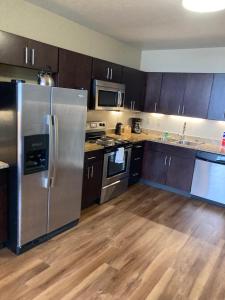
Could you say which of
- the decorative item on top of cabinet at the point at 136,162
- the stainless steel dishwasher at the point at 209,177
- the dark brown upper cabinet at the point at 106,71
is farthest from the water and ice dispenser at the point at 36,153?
the stainless steel dishwasher at the point at 209,177

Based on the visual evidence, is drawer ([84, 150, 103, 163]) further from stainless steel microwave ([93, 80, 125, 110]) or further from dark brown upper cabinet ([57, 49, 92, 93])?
dark brown upper cabinet ([57, 49, 92, 93])

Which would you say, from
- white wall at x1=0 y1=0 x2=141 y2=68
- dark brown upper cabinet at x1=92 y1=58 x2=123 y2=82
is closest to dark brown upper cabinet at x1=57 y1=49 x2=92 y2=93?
dark brown upper cabinet at x1=92 y1=58 x2=123 y2=82

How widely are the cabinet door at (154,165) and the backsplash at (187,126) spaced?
2.31 ft

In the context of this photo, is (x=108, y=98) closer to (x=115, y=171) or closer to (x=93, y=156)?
(x=93, y=156)

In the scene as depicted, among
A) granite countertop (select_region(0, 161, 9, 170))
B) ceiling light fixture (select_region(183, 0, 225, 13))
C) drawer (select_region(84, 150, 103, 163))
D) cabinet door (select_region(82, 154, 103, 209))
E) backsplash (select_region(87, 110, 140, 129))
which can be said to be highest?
ceiling light fixture (select_region(183, 0, 225, 13))

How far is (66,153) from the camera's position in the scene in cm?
266

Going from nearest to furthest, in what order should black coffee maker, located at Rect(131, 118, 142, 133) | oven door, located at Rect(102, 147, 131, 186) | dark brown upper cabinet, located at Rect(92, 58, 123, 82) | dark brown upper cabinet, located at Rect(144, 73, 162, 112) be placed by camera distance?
dark brown upper cabinet, located at Rect(92, 58, 123, 82), oven door, located at Rect(102, 147, 131, 186), dark brown upper cabinet, located at Rect(144, 73, 162, 112), black coffee maker, located at Rect(131, 118, 142, 133)

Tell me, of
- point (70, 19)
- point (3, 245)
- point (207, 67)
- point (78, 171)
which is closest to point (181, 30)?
point (207, 67)

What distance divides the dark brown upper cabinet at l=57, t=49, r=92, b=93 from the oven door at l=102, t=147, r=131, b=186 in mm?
1064

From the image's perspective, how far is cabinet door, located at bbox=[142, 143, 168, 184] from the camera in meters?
4.43

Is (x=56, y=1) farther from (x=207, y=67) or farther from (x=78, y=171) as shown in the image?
(x=207, y=67)

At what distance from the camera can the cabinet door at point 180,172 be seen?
4.16 m

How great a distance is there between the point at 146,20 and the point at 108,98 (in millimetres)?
1202

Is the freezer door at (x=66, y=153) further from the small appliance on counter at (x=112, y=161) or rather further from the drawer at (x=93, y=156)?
the small appliance on counter at (x=112, y=161)
